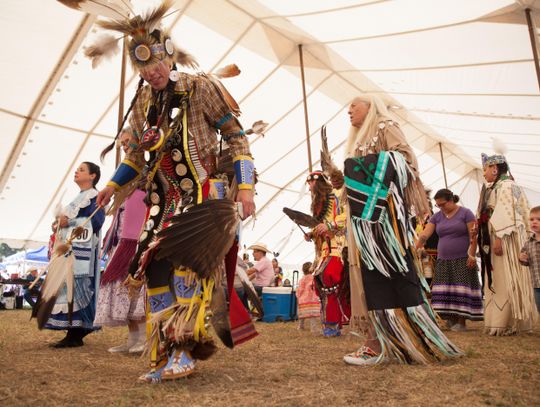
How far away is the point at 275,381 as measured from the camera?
194 centimetres

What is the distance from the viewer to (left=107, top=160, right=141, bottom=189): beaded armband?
2.28 m

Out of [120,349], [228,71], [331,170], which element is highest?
[228,71]

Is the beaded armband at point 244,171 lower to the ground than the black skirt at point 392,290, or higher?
higher

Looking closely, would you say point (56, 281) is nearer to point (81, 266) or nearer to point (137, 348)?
point (81, 266)

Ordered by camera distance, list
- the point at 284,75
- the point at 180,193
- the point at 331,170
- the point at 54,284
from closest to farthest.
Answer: the point at 180,193 < the point at 54,284 < the point at 331,170 < the point at 284,75

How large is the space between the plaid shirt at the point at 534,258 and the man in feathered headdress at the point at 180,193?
2.73m

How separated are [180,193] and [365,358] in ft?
3.94

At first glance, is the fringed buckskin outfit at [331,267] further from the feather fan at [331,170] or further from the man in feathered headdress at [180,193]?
the man in feathered headdress at [180,193]

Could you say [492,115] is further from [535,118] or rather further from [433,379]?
[433,379]

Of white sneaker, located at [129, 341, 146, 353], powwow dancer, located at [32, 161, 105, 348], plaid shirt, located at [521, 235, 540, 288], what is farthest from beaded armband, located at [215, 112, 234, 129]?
plaid shirt, located at [521, 235, 540, 288]

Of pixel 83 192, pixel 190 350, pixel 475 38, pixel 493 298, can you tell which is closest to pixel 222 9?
pixel 475 38

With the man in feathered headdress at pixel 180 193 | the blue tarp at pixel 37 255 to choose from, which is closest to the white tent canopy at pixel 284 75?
the blue tarp at pixel 37 255

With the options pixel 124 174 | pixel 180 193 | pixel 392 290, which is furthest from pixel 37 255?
pixel 392 290

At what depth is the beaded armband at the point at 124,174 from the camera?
2.28 metres
